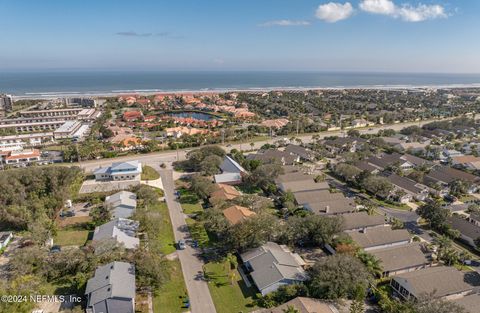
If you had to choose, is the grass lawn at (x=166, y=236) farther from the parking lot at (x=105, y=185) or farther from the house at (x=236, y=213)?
the parking lot at (x=105, y=185)

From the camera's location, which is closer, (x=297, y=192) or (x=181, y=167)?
(x=297, y=192)

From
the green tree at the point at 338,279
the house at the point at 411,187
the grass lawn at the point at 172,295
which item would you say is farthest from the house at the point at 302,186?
the grass lawn at the point at 172,295

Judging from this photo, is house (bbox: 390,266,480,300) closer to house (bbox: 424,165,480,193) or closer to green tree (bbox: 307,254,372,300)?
green tree (bbox: 307,254,372,300)

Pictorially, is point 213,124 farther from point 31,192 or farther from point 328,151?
point 31,192

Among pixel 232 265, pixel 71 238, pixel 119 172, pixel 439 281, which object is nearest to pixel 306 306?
pixel 232 265

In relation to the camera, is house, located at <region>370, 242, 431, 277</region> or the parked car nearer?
house, located at <region>370, 242, 431, 277</region>

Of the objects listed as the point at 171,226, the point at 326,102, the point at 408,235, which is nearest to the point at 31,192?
the point at 171,226

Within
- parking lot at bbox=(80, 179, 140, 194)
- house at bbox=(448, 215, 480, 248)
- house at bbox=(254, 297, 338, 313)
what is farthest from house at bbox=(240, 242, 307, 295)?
parking lot at bbox=(80, 179, 140, 194)
